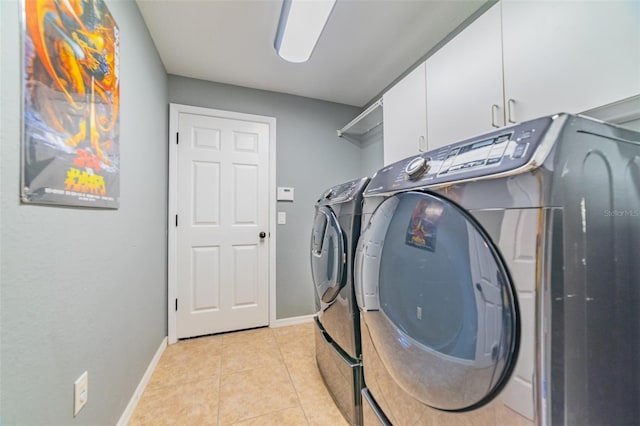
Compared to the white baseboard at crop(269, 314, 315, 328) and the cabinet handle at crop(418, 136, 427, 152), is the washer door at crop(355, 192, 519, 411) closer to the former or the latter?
the cabinet handle at crop(418, 136, 427, 152)

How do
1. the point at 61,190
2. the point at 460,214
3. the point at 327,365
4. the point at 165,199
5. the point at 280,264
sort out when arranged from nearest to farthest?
the point at 460,214 < the point at 61,190 < the point at 327,365 < the point at 165,199 < the point at 280,264

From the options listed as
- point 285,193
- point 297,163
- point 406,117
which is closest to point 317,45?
point 406,117

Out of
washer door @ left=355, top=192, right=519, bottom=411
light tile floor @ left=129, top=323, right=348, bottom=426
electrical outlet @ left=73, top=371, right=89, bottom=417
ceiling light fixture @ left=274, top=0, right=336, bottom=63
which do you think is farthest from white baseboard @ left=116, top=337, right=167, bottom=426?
ceiling light fixture @ left=274, top=0, right=336, bottom=63

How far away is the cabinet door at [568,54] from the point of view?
77 centimetres

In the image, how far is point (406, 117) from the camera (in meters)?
1.70

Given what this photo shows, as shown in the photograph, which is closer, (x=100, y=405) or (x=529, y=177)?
(x=529, y=177)

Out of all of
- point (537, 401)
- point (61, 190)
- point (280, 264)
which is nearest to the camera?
point (537, 401)

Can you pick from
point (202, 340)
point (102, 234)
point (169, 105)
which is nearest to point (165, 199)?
point (169, 105)

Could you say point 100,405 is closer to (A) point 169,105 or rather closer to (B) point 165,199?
(B) point 165,199

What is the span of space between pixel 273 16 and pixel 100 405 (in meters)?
2.26

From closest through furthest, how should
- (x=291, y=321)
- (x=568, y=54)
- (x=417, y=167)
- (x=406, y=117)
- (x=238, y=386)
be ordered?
1. (x=417, y=167)
2. (x=568, y=54)
3. (x=238, y=386)
4. (x=406, y=117)
5. (x=291, y=321)

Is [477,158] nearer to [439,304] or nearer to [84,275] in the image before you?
[439,304]

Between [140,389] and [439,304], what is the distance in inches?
71.7

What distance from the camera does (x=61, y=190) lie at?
2.67 ft
